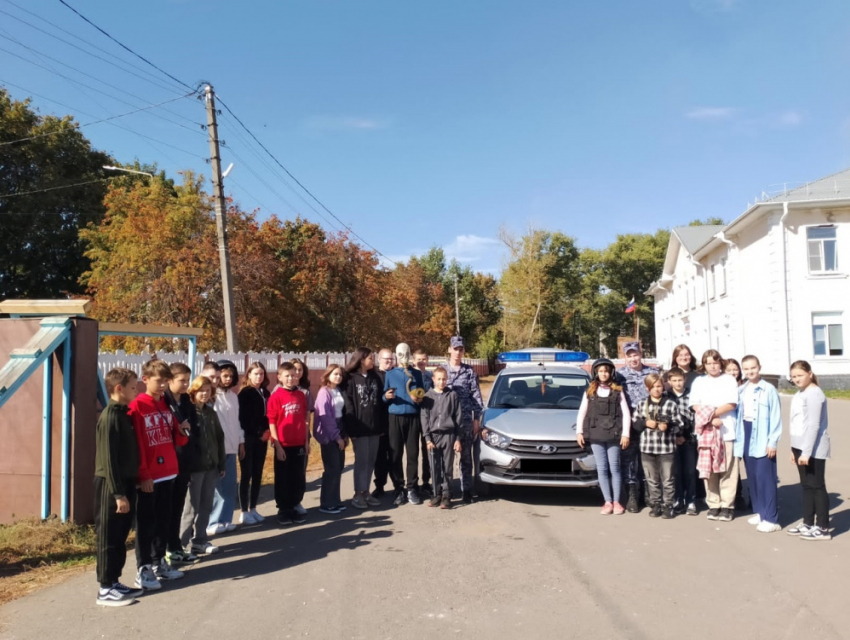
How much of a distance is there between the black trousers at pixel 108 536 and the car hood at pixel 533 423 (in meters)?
4.19

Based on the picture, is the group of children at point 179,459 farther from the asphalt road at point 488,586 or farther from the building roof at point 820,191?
the building roof at point 820,191

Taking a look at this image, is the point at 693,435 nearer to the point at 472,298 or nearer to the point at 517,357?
the point at 517,357

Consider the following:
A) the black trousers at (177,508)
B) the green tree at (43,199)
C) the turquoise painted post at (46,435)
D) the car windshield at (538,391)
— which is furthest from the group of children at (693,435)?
the green tree at (43,199)

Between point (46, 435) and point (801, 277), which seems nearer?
point (46, 435)

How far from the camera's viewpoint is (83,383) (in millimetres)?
6656

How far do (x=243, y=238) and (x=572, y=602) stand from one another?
2268cm

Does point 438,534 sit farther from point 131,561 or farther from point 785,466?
point 785,466

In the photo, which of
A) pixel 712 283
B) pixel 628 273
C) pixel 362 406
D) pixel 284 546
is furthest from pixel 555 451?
pixel 628 273

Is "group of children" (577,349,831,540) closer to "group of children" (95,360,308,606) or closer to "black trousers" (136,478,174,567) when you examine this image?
"group of children" (95,360,308,606)

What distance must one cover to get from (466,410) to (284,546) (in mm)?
2667

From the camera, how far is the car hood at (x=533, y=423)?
7.60m

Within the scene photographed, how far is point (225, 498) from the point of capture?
692 cm

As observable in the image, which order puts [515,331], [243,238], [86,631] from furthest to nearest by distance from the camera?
[515,331] < [243,238] < [86,631]

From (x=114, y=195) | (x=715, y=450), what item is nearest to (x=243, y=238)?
(x=114, y=195)
